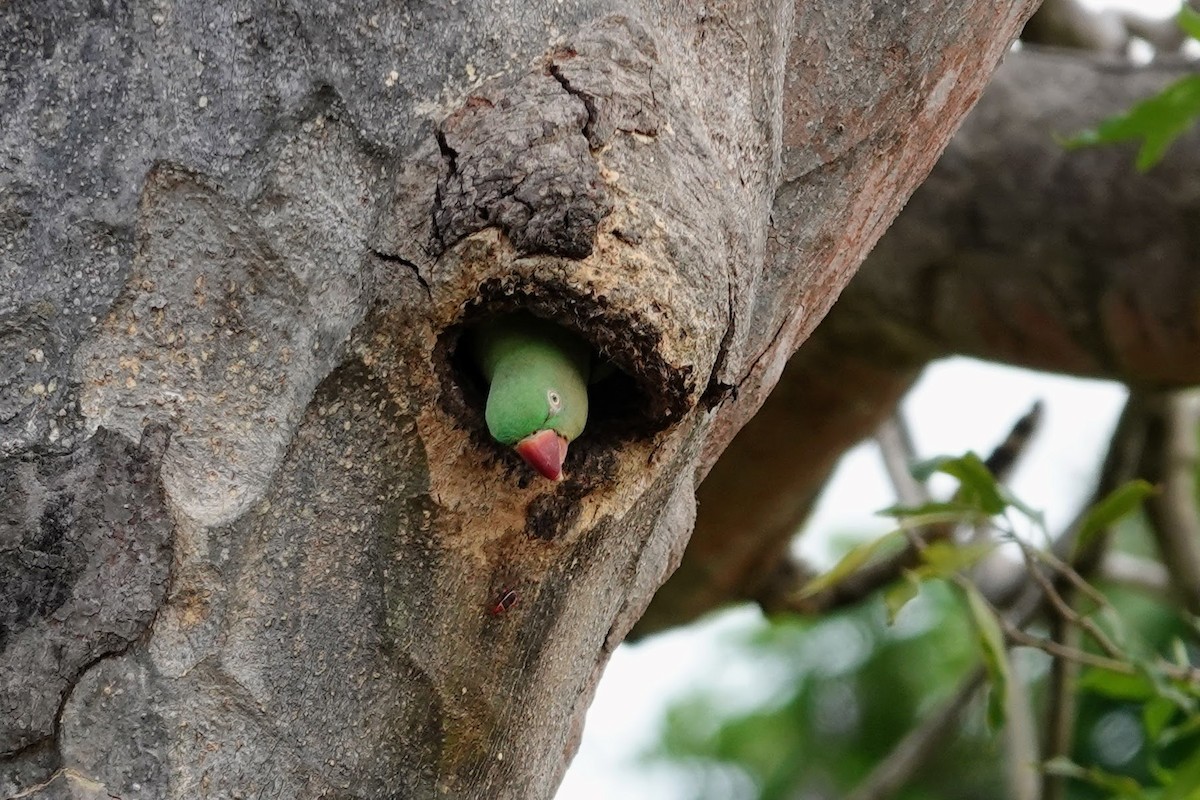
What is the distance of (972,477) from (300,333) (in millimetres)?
1189

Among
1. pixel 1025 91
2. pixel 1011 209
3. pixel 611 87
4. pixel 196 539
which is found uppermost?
pixel 611 87

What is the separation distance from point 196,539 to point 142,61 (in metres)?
0.41

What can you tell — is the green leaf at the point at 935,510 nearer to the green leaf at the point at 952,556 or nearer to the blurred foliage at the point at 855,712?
the green leaf at the point at 952,556

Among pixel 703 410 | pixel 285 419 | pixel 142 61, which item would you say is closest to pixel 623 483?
pixel 703 410

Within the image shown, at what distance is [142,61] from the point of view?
1.03 meters

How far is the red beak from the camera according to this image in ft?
3.50

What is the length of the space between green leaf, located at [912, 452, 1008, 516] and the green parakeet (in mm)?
835

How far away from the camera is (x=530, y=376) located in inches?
45.2

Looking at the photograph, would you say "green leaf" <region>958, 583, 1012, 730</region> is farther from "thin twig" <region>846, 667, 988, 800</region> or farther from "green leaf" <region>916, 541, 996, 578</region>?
"thin twig" <region>846, 667, 988, 800</region>

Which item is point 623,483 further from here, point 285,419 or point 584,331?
point 285,419

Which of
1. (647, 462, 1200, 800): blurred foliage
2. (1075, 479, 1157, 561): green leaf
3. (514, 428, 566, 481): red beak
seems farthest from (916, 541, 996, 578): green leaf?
(647, 462, 1200, 800): blurred foliage

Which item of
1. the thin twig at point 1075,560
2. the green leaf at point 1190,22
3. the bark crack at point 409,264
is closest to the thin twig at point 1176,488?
the thin twig at point 1075,560

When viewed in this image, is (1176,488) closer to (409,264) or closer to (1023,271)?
(1023,271)

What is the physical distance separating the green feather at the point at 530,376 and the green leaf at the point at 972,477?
0.84 metres
